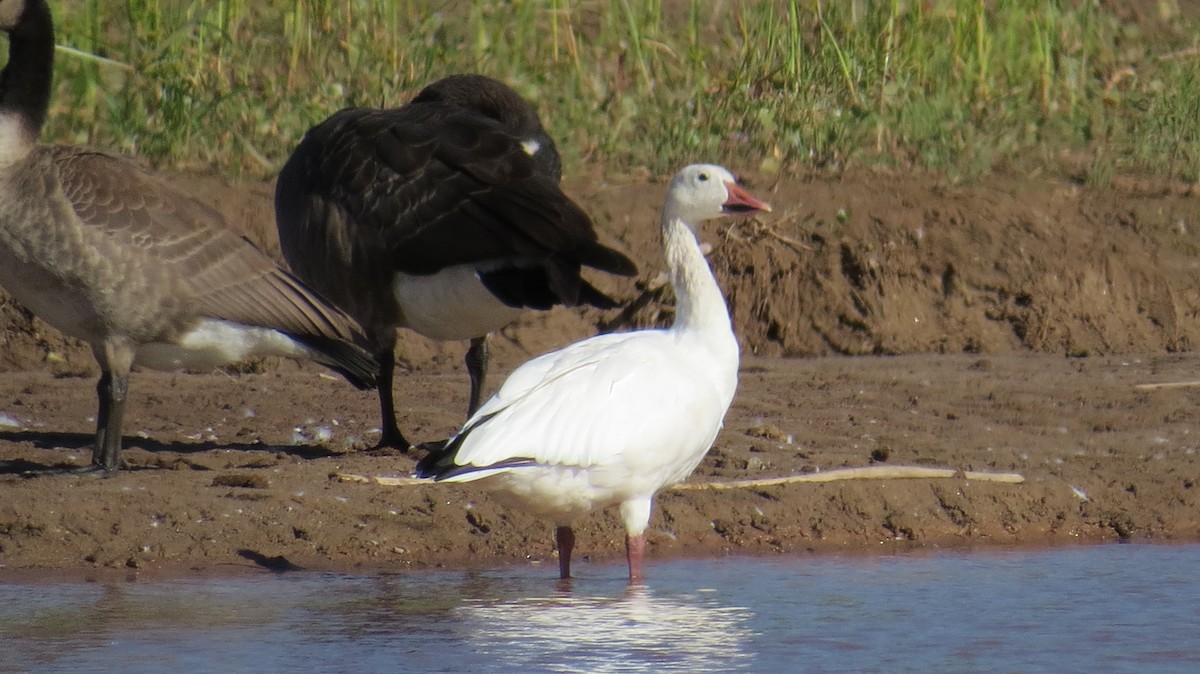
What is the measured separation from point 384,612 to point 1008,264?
15.8 ft

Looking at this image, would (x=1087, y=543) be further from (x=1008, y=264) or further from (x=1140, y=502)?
(x=1008, y=264)

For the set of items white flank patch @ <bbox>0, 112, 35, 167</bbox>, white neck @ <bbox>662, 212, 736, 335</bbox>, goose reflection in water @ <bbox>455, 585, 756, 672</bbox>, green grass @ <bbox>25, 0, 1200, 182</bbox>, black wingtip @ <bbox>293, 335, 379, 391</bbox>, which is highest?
green grass @ <bbox>25, 0, 1200, 182</bbox>

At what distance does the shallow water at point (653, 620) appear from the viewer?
4.71 m

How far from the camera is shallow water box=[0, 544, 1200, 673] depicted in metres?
4.71

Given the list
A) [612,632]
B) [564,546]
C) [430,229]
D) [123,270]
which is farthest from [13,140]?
[612,632]

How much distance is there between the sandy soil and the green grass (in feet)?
1.55

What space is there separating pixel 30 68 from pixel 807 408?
136 inches

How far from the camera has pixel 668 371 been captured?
5.42 m

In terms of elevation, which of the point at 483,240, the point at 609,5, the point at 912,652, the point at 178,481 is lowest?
the point at 912,652

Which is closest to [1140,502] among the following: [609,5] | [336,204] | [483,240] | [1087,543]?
[1087,543]

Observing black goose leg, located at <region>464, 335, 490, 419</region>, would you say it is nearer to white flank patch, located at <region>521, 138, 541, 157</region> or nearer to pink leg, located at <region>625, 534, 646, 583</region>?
white flank patch, located at <region>521, 138, 541, 157</region>

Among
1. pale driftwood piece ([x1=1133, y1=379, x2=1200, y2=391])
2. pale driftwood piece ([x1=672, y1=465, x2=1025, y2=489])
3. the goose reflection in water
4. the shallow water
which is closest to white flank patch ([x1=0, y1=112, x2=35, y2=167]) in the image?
the shallow water

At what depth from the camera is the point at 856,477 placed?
6453 millimetres

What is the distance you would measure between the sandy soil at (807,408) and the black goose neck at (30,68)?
51.1 inches
